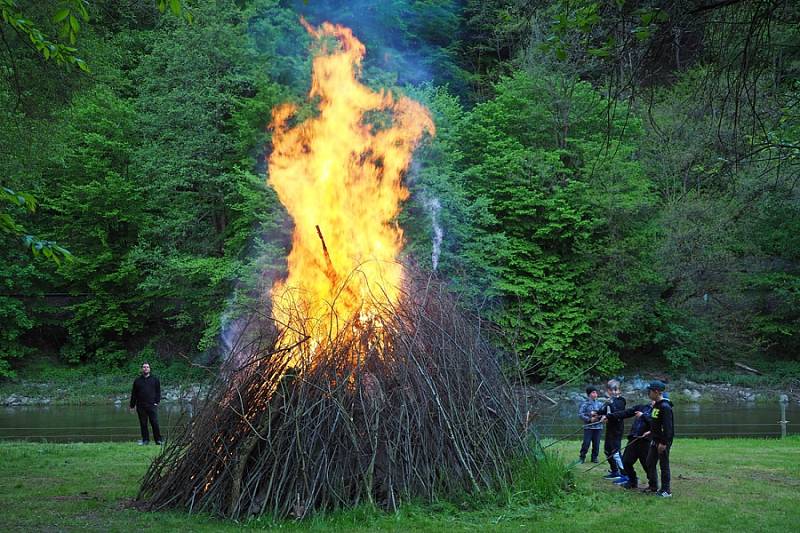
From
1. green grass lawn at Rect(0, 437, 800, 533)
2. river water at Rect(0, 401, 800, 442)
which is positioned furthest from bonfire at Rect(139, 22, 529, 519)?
river water at Rect(0, 401, 800, 442)

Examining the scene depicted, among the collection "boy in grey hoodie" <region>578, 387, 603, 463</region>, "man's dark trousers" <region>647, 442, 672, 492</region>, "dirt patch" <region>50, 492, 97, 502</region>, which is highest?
"boy in grey hoodie" <region>578, 387, 603, 463</region>

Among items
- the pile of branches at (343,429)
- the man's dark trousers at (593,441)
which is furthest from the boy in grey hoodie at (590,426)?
the pile of branches at (343,429)

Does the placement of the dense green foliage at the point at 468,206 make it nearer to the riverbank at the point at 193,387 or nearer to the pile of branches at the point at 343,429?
the riverbank at the point at 193,387

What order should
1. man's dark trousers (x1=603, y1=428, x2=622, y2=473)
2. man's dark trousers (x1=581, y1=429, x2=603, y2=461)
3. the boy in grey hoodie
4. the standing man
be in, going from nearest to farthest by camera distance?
man's dark trousers (x1=603, y1=428, x2=622, y2=473) → the boy in grey hoodie → man's dark trousers (x1=581, y1=429, x2=603, y2=461) → the standing man

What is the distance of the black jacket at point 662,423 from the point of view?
8624 millimetres

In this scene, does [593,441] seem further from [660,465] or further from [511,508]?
[511,508]

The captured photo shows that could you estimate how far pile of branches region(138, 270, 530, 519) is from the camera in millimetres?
7508

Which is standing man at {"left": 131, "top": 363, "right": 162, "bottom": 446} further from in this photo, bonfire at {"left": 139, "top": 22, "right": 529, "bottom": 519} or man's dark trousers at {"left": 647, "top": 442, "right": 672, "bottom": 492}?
man's dark trousers at {"left": 647, "top": 442, "right": 672, "bottom": 492}

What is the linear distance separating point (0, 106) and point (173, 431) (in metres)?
8.54

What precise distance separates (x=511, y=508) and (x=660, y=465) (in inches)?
77.9

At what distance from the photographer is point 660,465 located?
865 cm

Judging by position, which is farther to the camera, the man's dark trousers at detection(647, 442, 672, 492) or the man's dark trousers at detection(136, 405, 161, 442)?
the man's dark trousers at detection(136, 405, 161, 442)

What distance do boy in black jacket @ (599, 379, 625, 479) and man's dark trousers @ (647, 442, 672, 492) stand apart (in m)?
0.99

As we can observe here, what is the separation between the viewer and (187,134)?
31.5 m
